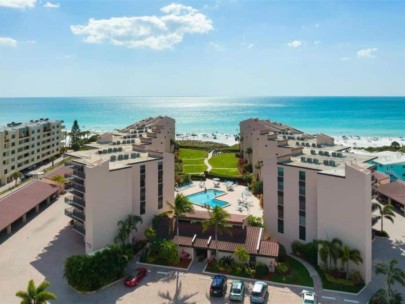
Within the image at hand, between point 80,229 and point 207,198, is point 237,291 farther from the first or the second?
point 207,198

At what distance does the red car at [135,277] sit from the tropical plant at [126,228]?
14.3 feet

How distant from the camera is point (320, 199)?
32.7 m

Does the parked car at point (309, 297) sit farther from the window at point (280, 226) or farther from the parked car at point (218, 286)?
the window at point (280, 226)

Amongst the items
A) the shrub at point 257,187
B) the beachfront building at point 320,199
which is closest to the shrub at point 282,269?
the beachfront building at point 320,199

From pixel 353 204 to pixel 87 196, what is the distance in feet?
84.9

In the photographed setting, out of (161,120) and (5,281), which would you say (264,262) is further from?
(161,120)

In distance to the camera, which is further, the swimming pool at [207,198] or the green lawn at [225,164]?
the green lawn at [225,164]

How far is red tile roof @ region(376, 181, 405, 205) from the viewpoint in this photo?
1897 inches

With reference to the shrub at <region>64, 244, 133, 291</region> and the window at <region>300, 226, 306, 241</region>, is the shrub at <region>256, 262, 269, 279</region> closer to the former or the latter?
the window at <region>300, 226, 306, 241</region>

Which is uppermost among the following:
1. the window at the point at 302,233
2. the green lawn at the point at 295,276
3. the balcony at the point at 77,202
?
the balcony at the point at 77,202

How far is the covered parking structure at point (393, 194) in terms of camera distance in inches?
1893

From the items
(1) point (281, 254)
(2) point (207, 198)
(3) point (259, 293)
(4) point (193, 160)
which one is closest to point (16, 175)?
(2) point (207, 198)

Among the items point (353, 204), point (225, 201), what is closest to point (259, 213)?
point (225, 201)

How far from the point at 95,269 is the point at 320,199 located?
72.8 feet
